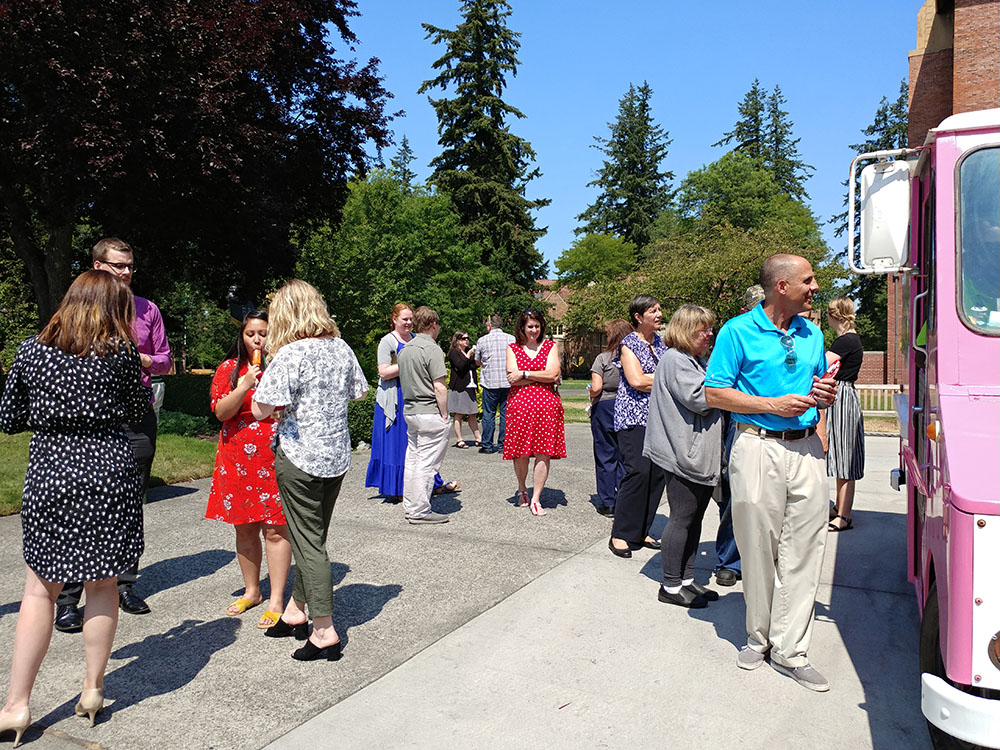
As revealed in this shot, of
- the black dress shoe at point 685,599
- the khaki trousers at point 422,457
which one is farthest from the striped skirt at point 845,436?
the khaki trousers at point 422,457

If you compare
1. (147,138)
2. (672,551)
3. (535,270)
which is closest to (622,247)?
(535,270)

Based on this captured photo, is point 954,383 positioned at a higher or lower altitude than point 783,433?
higher

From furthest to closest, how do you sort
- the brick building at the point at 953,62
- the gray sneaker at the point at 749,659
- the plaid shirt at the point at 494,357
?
the brick building at the point at 953,62
the plaid shirt at the point at 494,357
the gray sneaker at the point at 749,659

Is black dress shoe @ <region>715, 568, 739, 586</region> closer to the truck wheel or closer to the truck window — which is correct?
the truck wheel

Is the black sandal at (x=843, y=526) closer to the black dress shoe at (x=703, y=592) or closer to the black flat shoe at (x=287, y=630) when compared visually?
the black dress shoe at (x=703, y=592)

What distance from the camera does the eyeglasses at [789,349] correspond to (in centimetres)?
405

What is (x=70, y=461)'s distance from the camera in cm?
346

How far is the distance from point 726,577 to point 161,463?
7345 millimetres

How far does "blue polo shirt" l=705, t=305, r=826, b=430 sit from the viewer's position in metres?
4.05

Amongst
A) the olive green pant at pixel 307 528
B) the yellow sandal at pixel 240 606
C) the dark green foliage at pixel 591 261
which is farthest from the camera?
the dark green foliage at pixel 591 261

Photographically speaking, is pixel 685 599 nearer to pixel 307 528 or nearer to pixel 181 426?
pixel 307 528

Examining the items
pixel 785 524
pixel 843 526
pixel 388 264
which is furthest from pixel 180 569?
pixel 388 264

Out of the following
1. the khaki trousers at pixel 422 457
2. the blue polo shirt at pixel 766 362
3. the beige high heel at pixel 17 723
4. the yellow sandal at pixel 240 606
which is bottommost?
the yellow sandal at pixel 240 606

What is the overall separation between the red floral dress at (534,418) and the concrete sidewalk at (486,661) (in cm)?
114
